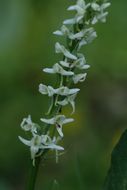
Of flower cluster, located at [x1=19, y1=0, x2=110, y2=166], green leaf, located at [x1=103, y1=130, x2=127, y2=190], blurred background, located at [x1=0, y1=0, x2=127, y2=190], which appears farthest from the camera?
blurred background, located at [x1=0, y1=0, x2=127, y2=190]

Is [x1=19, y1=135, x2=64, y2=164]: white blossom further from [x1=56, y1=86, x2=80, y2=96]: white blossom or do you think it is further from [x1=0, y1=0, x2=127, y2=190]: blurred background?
[x1=0, y1=0, x2=127, y2=190]: blurred background

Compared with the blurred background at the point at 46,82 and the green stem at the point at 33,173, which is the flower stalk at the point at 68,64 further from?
the blurred background at the point at 46,82

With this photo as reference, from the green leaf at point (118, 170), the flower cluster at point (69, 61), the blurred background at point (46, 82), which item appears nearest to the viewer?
the flower cluster at point (69, 61)

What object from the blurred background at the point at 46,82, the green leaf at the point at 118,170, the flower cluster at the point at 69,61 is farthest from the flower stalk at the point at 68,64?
the blurred background at the point at 46,82

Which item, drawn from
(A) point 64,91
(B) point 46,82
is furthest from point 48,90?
(B) point 46,82

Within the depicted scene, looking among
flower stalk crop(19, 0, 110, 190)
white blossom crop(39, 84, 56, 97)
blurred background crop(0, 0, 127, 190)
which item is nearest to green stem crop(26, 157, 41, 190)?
flower stalk crop(19, 0, 110, 190)

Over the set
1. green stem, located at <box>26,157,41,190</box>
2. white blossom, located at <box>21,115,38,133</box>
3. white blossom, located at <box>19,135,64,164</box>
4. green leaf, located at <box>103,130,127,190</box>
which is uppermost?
white blossom, located at <box>21,115,38,133</box>

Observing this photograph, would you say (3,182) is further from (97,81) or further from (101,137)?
(97,81)
